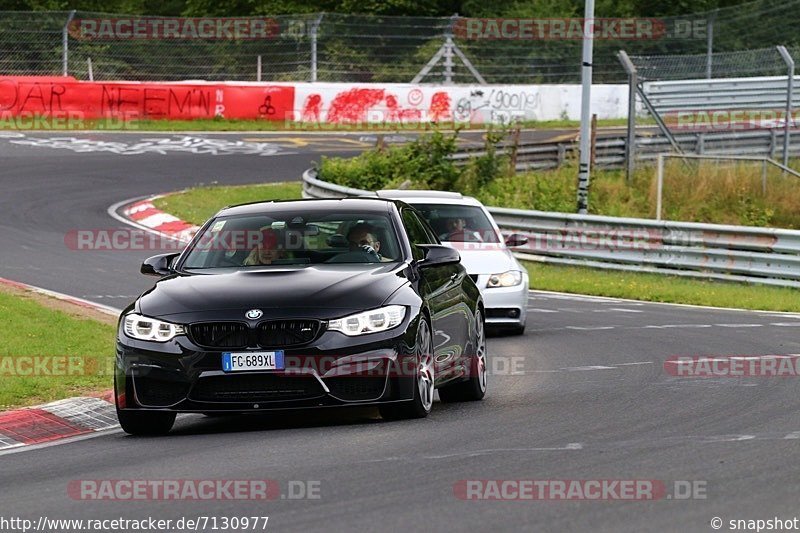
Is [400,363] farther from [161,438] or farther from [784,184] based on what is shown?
[784,184]

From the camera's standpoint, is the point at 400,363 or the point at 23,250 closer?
the point at 400,363

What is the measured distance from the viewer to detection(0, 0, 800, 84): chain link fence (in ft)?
128

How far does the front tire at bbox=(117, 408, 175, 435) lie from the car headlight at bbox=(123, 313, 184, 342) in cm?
50

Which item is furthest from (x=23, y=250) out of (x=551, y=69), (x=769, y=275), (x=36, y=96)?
(x=551, y=69)

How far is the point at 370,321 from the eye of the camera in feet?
32.1

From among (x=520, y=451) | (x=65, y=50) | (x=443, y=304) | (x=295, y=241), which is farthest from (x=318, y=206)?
(x=65, y=50)

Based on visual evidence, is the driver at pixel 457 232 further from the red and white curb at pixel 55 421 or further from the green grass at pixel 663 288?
the red and white curb at pixel 55 421

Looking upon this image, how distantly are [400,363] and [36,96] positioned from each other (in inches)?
1226

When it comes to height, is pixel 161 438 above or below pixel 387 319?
below

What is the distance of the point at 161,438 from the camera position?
1001 cm

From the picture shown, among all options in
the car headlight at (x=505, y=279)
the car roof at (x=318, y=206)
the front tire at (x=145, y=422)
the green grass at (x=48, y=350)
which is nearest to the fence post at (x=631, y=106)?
the car headlight at (x=505, y=279)

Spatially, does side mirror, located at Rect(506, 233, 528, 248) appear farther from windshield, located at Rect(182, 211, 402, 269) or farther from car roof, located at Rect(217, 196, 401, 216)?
windshield, located at Rect(182, 211, 402, 269)

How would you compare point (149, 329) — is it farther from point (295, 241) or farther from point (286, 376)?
point (295, 241)

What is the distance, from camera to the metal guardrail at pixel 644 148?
1383 inches
